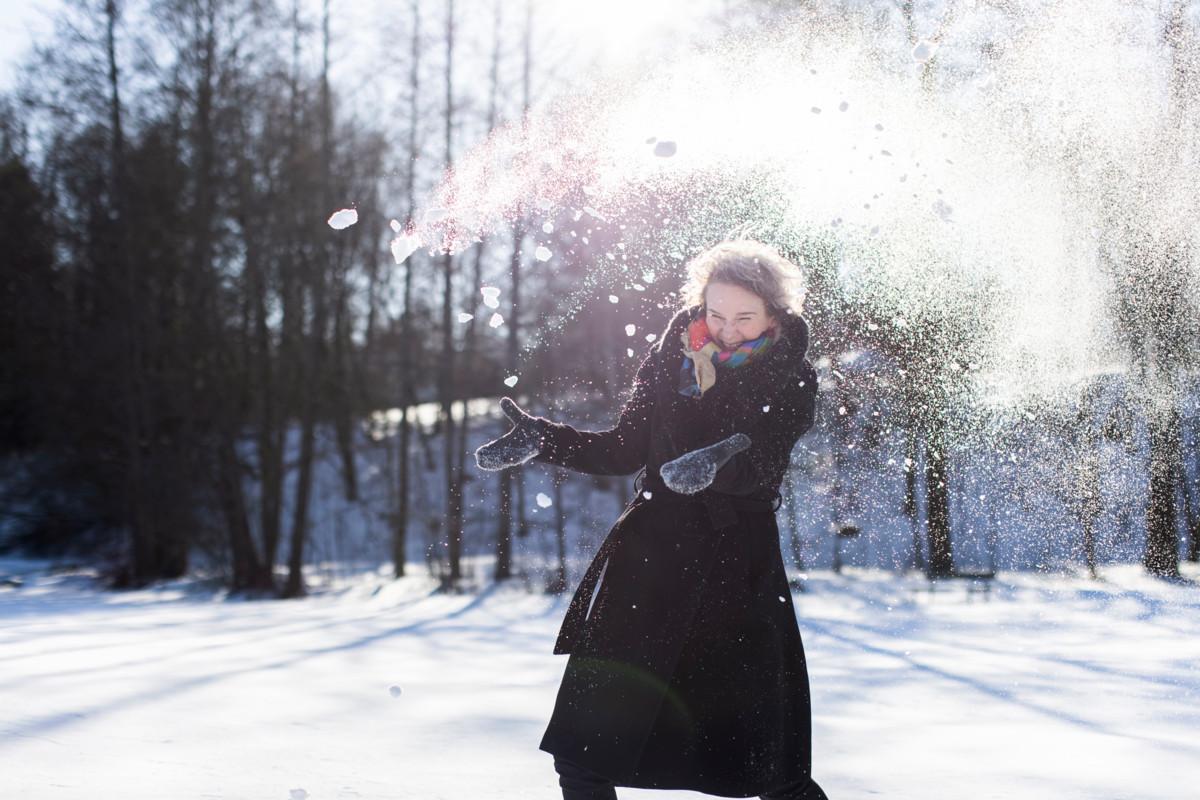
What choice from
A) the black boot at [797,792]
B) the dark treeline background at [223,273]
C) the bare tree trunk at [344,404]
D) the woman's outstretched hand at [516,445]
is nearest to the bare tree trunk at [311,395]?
the dark treeline background at [223,273]

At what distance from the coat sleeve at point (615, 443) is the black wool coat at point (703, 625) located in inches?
3.8

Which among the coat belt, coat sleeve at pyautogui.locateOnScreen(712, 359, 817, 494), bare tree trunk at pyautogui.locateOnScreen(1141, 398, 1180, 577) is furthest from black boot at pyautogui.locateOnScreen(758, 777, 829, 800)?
bare tree trunk at pyautogui.locateOnScreen(1141, 398, 1180, 577)

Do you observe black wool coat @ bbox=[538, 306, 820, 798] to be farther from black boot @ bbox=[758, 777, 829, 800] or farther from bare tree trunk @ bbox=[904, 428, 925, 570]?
bare tree trunk @ bbox=[904, 428, 925, 570]

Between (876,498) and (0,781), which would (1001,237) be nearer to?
(876,498)

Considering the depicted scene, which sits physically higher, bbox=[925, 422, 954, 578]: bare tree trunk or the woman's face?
the woman's face

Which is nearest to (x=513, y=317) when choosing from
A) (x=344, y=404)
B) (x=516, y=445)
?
(x=344, y=404)

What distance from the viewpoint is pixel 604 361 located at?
547 inches

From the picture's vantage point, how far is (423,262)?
60.0ft

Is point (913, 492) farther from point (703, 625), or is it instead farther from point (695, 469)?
point (695, 469)

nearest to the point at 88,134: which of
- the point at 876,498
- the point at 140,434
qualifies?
the point at 140,434

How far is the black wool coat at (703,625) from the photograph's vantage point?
271cm

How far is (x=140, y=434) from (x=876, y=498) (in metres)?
9.81

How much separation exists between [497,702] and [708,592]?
290 centimetres

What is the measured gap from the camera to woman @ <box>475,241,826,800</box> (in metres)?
2.71
